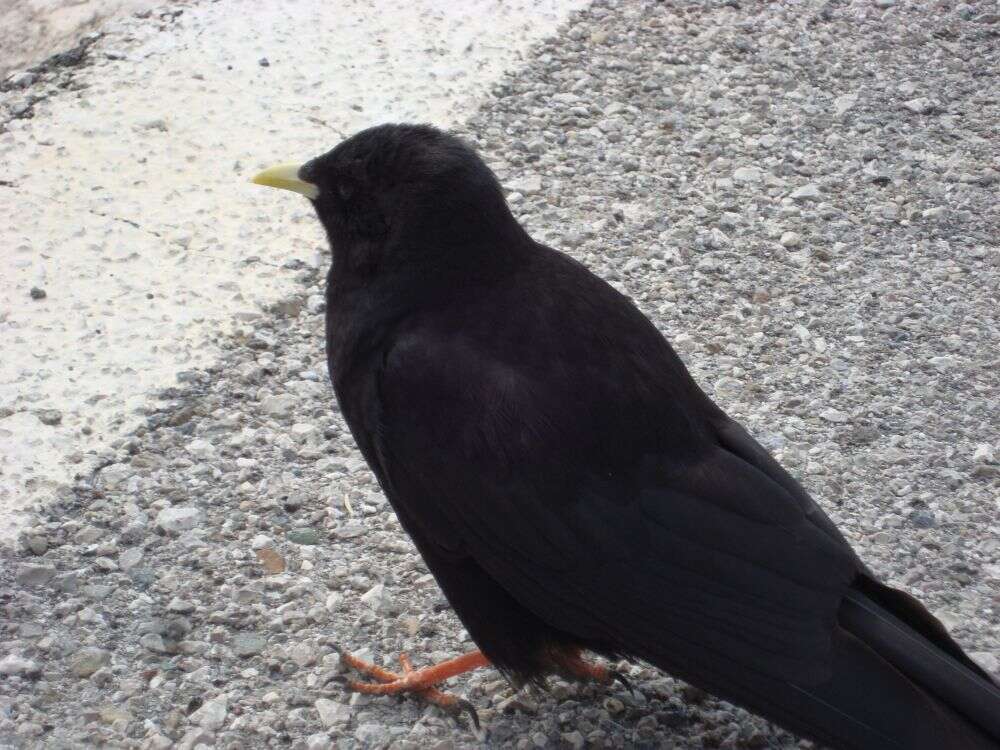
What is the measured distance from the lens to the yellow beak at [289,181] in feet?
13.6

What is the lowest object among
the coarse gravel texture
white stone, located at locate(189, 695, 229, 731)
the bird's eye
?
white stone, located at locate(189, 695, 229, 731)

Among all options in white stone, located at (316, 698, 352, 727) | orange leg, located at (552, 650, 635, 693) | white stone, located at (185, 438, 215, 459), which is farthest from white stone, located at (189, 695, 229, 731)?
white stone, located at (185, 438, 215, 459)

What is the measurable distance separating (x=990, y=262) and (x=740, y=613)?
274 cm

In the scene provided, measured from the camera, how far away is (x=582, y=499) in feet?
11.2

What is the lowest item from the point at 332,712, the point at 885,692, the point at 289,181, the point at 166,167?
the point at 332,712

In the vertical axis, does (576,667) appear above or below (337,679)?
above

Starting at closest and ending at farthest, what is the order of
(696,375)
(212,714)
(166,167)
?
(212,714)
(696,375)
(166,167)

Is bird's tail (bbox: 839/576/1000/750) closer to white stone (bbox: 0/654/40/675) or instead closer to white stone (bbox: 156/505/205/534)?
white stone (bbox: 156/505/205/534)

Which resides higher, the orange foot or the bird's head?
the bird's head

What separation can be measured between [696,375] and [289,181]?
1635 mm

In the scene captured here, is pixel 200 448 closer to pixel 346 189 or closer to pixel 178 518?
pixel 178 518

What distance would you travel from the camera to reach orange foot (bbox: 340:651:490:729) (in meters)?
3.76

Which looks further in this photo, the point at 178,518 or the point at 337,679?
the point at 178,518

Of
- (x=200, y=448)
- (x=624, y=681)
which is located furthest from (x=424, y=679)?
(x=200, y=448)
